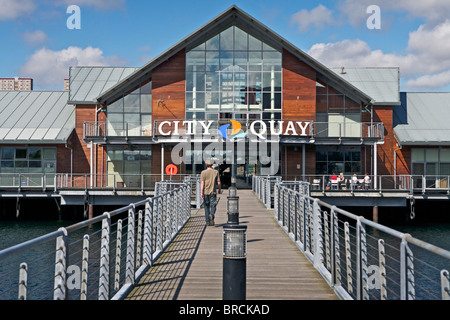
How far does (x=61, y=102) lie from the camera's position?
124 ft

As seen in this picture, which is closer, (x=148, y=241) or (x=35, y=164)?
(x=148, y=241)

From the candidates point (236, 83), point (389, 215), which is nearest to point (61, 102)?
point (236, 83)

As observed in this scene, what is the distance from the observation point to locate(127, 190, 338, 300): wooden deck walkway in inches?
264

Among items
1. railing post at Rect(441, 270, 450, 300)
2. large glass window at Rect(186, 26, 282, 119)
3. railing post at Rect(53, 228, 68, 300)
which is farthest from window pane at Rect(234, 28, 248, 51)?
railing post at Rect(441, 270, 450, 300)

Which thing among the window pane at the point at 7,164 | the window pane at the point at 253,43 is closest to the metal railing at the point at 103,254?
the window pane at the point at 7,164

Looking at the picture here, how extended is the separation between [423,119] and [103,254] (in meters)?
33.5

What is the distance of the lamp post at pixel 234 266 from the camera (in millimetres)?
5141

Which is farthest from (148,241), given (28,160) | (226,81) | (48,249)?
(28,160)

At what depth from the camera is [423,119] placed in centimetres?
3525

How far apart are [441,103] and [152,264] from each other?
3402cm

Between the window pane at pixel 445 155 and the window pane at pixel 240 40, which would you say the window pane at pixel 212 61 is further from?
the window pane at pixel 445 155

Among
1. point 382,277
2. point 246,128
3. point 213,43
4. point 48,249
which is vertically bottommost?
point 48,249

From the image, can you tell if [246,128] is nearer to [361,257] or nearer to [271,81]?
[271,81]
